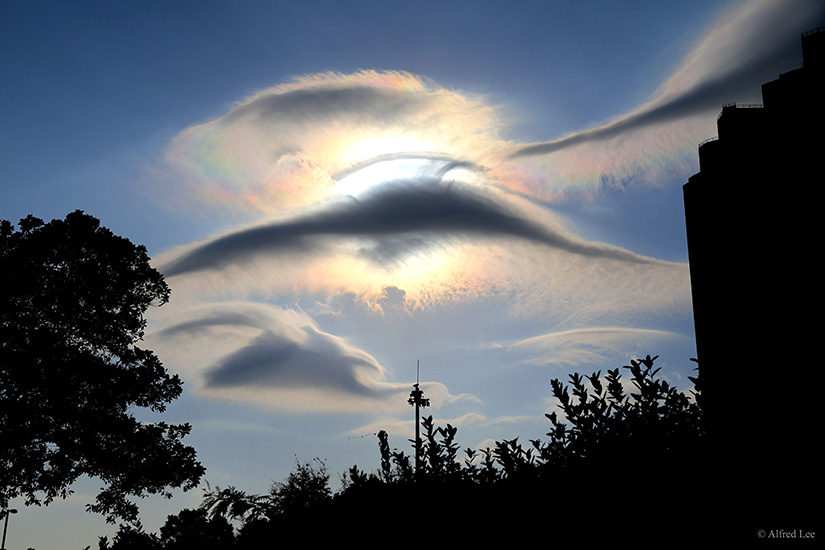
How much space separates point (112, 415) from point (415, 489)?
942 inches

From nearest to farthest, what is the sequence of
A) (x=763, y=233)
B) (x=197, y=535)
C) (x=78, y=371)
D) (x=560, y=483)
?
(x=560, y=483) → (x=197, y=535) → (x=78, y=371) → (x=763, y=233)

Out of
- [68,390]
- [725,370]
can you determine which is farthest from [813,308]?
[68,390]

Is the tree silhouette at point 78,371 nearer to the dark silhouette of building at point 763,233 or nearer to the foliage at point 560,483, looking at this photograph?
the foliage at point 560,483

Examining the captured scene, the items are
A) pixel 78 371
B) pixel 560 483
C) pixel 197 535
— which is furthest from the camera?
pixel 78 371

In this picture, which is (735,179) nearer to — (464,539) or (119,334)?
(119,334)

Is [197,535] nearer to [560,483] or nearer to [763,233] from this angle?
[560,483]

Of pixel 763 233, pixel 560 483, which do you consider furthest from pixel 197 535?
pixel 763 233

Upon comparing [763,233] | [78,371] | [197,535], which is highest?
[763,233]

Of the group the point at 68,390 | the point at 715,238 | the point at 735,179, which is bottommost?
the point at 68,390

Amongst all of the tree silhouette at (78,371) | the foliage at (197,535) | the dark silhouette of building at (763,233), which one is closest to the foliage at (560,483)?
the foliage at (197,535)

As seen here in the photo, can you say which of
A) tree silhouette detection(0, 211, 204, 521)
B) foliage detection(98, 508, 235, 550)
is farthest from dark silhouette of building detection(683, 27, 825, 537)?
foliage detection(98, 508, 235, 550)

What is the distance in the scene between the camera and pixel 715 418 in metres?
4.76

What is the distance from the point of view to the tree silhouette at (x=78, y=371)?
24.6 meters

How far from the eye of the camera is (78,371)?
25.3 metres
